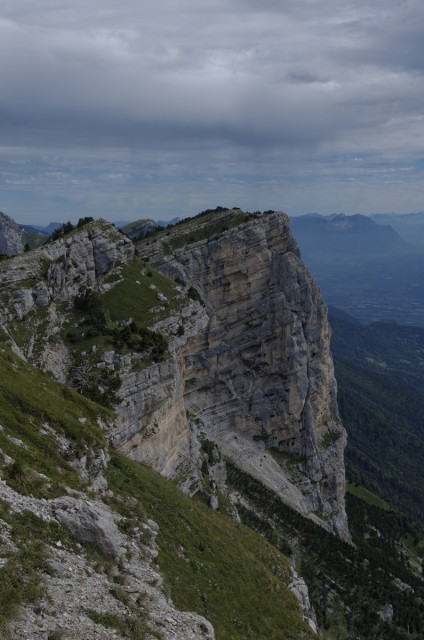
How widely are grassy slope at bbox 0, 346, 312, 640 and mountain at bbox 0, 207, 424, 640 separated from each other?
143 millimetres

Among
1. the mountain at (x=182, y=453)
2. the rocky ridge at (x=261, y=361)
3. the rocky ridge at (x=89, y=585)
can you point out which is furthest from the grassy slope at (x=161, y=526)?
the rocky ridge at (x=261, y=361)

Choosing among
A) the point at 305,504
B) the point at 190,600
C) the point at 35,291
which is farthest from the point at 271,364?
the point at 190,600

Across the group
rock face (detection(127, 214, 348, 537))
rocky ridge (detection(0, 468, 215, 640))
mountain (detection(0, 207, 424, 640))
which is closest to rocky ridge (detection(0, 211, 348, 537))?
rock face (detection(127, 214, 348, 537))

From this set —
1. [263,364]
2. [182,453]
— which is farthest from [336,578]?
[263,364]

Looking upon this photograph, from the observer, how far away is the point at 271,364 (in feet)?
391

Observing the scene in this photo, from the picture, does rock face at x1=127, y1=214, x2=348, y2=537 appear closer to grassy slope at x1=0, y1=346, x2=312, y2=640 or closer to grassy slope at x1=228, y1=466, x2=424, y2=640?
grassy slope at x1=228, y1=466, x2=424, y2=640

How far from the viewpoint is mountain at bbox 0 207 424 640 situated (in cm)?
2219

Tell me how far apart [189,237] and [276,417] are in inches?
1779

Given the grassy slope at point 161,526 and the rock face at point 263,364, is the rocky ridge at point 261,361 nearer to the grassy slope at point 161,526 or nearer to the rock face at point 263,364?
the rock face at point 263,364

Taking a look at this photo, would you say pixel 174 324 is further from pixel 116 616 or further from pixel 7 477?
pixel 116 616

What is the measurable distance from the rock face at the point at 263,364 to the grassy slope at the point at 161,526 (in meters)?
66.8

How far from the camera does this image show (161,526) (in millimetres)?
34344

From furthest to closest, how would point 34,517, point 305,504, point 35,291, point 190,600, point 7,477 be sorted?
point 305,504 → point 35,291 → point 190,600 → point 7,477 → point 34,517

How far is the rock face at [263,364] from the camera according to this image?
363 ft
